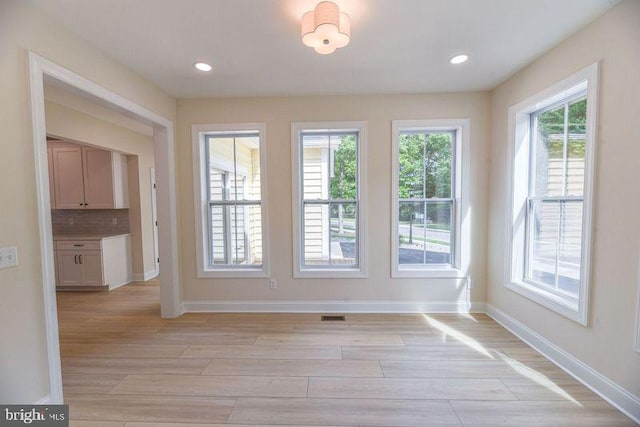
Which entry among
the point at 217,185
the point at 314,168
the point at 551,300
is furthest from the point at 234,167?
the point at 551,300

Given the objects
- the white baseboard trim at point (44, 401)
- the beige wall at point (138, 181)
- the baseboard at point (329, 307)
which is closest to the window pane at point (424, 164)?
the baseboard at point (329, 307)

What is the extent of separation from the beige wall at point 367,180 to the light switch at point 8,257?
5.69 feet

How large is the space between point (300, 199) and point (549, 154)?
8.35ft

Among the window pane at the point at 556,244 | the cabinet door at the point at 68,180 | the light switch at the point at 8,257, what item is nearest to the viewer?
the light switch at the point at 8,257

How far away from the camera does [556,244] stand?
2348 mm

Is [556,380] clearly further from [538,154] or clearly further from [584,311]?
[538,154]

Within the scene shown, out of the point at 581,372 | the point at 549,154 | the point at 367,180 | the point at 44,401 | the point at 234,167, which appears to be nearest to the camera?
the point at 44,401

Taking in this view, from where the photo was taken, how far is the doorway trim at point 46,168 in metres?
1.66

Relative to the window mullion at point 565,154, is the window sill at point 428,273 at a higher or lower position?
lower

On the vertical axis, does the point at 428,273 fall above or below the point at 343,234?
below

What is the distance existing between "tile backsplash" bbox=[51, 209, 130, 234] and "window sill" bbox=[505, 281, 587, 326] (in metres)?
5.94

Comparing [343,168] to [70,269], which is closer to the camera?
[343,168]

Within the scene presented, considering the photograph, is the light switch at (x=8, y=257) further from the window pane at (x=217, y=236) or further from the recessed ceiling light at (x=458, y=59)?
the recessed ceiling light at (x=458, y=59)

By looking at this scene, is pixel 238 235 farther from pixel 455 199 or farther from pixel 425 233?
pixel 455 199
